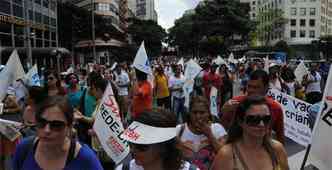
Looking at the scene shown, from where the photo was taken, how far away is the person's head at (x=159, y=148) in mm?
2473

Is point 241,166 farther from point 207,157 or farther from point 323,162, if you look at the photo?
point 207,157

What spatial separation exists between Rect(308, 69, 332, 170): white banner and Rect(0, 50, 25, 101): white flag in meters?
4.08

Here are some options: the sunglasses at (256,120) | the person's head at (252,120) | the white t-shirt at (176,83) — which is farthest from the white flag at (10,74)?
the white t-shirt at (176,83)

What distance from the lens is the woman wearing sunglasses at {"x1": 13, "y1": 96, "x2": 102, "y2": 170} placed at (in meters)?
2.88

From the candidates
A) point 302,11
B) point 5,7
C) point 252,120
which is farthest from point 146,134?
Answer: point 302,11

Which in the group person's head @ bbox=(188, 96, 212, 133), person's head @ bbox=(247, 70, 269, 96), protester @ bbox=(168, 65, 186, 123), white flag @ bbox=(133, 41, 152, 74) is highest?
white flag @ bbox=(133, 41, 152, 74)

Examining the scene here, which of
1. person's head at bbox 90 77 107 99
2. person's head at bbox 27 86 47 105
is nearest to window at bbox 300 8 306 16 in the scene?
person's head at bbox 90 77 107 99

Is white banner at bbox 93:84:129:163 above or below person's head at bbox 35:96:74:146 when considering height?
below

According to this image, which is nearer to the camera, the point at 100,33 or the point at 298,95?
the point at 298,95

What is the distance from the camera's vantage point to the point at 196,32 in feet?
286

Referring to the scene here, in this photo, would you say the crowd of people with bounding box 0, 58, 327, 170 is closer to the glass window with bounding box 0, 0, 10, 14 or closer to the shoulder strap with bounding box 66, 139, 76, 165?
the shoulder strap with bounding box 66, 139, 76, 165

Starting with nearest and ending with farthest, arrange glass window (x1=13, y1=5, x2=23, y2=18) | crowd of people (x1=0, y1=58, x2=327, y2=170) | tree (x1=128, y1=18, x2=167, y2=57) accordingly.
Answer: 1. crowd of people (x1=0, y1=58, x2=327, y2=170)
2. glass window (x1=13, y1=5, x2=23, y2=18)
3. tree (x1=128, y1=18, x2=167, y2=57)

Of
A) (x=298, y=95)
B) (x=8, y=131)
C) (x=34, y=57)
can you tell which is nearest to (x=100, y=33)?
(x=34, y=57)

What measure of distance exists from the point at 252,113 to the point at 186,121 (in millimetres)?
1151
